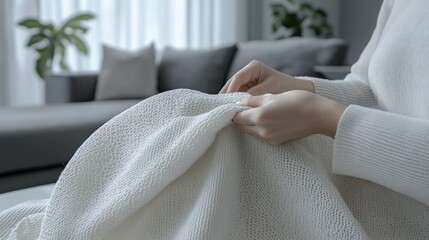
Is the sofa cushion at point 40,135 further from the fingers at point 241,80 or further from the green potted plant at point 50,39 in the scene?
the green potted plant at point 50,39

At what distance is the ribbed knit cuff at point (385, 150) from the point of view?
72cm

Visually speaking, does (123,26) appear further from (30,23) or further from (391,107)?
(391,107)

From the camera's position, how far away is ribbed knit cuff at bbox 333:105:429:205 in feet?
2.37

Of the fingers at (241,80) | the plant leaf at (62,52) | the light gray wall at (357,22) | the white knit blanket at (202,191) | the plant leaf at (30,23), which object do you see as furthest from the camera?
the light gray wall at (357,22)

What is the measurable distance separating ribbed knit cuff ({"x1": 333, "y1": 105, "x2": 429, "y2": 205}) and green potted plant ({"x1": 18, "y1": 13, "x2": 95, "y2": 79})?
3435 millimetres

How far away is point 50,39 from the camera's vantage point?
13.0ft

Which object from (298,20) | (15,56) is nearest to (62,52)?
(15,56)

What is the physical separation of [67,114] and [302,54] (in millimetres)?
1325

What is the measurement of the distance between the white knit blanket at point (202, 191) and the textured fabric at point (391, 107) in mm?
54

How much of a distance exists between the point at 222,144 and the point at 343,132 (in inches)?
6.1

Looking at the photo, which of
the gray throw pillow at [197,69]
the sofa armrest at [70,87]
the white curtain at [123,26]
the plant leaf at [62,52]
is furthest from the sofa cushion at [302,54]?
the white curtain at [123,26]

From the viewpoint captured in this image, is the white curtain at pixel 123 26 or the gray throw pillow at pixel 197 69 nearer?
the gray throw pillow at pixel 197 69

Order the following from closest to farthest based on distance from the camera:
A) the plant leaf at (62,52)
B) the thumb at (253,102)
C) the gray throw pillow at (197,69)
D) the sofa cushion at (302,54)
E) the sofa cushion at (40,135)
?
1. the thumb at (253,102)
2. the sofa cushion at (40,135)
3. the sofa cushion at (302,54)
4. the gray throw pillow at (197,69)
5. the plant leaf at (62,52)

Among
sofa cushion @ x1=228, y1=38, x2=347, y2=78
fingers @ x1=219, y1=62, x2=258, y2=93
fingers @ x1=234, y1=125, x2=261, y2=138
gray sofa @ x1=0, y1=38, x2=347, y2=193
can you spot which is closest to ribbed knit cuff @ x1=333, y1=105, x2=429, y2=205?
fingers @ x1=234, y1=125, x2=261, y2=138
